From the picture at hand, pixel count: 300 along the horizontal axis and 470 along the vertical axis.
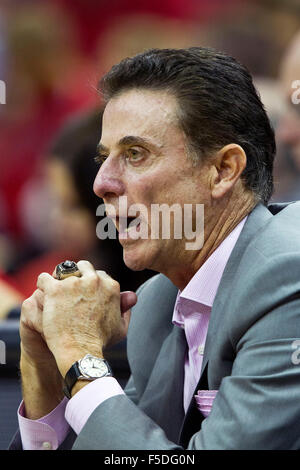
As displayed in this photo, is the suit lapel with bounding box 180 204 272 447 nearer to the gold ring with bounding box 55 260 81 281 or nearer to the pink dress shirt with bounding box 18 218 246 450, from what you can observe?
the pink dress shirt with bounding box 18 218 246 450

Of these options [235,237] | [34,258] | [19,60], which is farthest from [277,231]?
[19,60]

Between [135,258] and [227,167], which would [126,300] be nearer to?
[135,258]

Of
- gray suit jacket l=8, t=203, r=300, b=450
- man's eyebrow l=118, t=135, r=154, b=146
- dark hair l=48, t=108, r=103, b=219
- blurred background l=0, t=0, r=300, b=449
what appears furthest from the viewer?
blurred background l=0, t=0, r=300, b=449

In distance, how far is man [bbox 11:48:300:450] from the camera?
114cm

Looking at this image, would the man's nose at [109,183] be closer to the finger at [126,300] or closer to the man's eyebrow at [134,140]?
the man's eyebrow at [134,140]

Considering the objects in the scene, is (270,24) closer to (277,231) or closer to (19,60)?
(19,60)

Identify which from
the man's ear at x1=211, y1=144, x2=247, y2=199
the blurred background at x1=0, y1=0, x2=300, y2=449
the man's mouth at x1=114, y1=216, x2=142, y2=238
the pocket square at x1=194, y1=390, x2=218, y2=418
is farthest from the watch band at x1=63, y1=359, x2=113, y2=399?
the blurred background at x1=0, y1=0, x2=300, y2=449

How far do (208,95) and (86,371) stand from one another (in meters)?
0.49

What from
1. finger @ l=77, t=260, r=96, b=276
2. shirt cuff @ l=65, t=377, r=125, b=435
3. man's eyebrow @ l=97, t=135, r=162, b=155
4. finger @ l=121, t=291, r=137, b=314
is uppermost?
man's eyebrow @ l=97, t=135, r=162, b=155

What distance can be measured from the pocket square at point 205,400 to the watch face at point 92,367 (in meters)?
0.16

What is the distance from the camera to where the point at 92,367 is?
1200mm

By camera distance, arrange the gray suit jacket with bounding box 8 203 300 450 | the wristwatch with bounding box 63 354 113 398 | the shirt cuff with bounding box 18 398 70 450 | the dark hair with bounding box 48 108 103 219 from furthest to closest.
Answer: the dark hair with bounding box 48 108 103 219
the shirt cuff with bounding box 18 398 70 450
the wristwatch with bounding box 63 354 113 398
the gray suit jacket with bounding box 8 203 300 450

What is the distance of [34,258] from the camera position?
3186mm

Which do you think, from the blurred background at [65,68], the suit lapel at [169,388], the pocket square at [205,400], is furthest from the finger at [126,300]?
the blurred background at [65,68]
